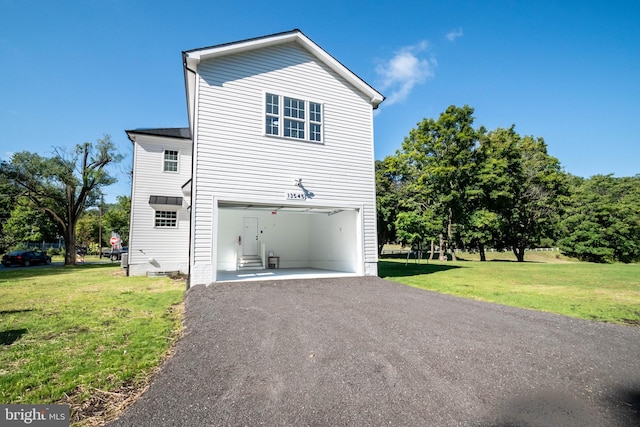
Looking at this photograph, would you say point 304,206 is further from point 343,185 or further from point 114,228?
point 114,228

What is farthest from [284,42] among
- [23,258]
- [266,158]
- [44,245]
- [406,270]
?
[44,245]

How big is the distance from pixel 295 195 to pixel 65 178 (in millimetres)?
21822

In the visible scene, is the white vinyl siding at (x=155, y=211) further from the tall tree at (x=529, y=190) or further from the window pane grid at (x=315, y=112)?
the tall tree at (x=529, y=190)

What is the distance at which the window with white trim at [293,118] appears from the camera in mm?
10359

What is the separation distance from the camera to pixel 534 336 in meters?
4.54

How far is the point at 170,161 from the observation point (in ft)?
49.6

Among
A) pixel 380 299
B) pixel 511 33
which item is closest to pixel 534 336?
pixel 380 299

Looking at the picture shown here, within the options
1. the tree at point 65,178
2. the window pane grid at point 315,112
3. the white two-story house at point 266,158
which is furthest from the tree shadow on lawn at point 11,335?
the tree at point 65,178

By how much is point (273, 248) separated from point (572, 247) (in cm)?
3215

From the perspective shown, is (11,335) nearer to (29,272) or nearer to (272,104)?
(272,104)

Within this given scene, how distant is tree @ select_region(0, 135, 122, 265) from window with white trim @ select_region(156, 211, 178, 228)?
1215 centimetres

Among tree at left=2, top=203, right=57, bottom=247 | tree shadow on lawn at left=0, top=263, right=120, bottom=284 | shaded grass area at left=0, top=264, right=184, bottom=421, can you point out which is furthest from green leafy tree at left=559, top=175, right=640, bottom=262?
tree at left=2, top=203, right=57, bottom=247

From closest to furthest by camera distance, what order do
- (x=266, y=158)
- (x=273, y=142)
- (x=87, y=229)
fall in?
(x=266, y=158) < (x=273, y=142) < (x=87, y=229)

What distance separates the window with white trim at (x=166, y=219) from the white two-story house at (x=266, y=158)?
0.10 m
